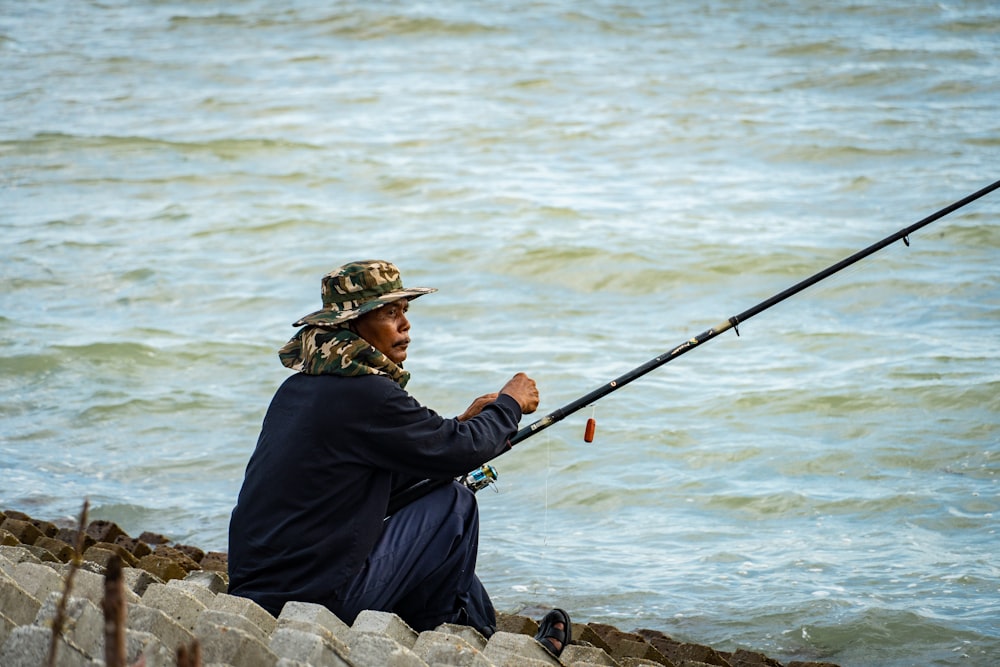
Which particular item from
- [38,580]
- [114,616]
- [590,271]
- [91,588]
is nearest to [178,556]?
[38,580]

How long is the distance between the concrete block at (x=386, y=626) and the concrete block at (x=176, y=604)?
388 millimetres

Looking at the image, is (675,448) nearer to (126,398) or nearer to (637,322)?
(637,322)

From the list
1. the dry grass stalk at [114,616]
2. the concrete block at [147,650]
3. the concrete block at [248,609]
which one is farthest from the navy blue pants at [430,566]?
the dry grass stalk at [114,616]

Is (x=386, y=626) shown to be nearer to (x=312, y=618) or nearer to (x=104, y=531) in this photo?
(x=312, y=618)

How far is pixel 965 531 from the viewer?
6.66m

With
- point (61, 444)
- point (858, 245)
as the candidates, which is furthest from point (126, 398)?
point (858, 245)

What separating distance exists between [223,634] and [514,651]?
0.74m

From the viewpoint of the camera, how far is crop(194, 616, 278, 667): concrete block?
9.74 ft

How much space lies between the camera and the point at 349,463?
3.57 m

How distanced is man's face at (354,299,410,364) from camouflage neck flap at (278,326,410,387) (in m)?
0.05

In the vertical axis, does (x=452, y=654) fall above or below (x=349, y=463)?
below

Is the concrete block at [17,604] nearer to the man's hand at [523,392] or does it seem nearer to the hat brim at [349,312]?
the hat brim at [349,312]

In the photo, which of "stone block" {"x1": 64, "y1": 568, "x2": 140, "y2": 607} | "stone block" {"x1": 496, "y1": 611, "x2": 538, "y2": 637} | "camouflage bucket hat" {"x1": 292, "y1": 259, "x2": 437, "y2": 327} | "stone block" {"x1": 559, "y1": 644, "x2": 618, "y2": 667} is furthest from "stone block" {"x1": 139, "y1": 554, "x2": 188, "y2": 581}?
"stone block" {"x1": 559, "y1": 644, "x2": 618, "y2": 667}

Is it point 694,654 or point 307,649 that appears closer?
point 307,649
